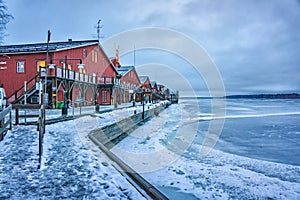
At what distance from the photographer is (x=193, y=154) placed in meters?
9.60

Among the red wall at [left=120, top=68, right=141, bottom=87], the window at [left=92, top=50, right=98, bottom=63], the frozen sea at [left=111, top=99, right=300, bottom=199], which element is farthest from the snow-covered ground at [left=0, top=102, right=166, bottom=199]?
the red wall at [left=120, top=68, right=141, bottom=87]

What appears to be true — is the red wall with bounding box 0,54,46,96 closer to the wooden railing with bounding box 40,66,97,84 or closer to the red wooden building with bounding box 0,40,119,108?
the red wooden building with bounding box 0,40,119,108

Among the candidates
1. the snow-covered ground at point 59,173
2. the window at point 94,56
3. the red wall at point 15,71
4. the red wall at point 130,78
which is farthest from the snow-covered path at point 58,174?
the red wall at point 130,78

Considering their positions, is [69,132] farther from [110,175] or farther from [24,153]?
[110,175]

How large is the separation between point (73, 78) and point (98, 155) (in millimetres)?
15627

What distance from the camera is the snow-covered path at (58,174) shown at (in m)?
3.73

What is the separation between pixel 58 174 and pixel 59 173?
0.06 metres

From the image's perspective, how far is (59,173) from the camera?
4562mm

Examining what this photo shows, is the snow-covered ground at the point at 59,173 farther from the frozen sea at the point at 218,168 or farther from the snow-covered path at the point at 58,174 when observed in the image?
the frozen sea at the point at 218,168

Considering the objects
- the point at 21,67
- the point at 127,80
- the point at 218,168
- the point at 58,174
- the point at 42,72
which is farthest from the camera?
the point at 127,80

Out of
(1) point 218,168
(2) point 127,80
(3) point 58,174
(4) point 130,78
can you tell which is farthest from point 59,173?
(4) point 130,78

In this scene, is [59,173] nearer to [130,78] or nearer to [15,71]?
[15,71]

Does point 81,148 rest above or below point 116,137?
above

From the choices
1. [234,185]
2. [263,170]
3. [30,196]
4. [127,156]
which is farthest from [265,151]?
[30,196]
